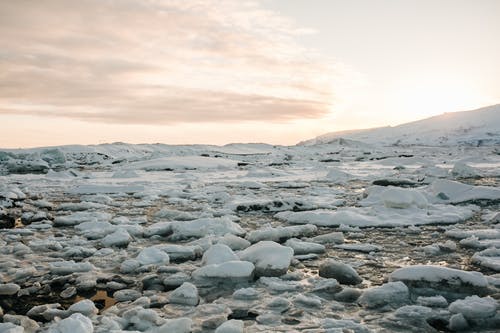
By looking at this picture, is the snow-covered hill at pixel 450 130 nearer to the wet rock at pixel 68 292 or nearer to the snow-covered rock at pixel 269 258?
the snow-covered rock at pixel 269 258

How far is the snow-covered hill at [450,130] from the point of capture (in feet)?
269

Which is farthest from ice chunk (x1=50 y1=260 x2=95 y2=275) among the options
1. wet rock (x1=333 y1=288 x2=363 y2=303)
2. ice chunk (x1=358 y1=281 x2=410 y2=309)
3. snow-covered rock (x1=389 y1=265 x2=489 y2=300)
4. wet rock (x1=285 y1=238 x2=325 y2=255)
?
snow-covered rock (x1=389 y1=265 x2=489 y2=300)

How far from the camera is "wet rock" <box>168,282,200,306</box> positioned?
3.02 metres

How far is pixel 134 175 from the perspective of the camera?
1494 centimetres

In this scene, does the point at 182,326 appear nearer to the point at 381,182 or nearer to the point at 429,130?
the point at 381,182

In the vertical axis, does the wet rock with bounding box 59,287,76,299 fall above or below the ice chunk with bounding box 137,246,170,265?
below

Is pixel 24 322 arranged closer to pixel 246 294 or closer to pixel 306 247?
pixel 246 294

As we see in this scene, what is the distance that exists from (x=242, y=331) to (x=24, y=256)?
9.29 ft

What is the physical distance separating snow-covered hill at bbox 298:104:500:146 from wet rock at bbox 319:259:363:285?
7616 centimetres

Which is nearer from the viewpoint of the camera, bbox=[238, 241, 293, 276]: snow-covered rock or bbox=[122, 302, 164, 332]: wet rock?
bbox=[122, 302, 164, 332]: wet rock

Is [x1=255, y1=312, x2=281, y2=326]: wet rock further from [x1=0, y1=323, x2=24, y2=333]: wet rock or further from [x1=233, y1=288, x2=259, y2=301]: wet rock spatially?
[x1=0, y1=323, x2=24, y2=333]: wet rock

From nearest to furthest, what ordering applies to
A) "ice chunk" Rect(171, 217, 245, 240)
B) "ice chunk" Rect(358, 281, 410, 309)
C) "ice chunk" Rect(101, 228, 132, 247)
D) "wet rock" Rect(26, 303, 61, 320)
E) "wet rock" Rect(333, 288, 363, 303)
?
"wet rock" Rect(26, 303, 61, 320) → "ice chunk" Rect(358, 281, 410, 309) → "wet rock" Rect(333, 288, 363, 303) → "ice chunk" Rect(101, 228, 132, 247) → "ice chunk" Rect(171, 217, 245, 240)

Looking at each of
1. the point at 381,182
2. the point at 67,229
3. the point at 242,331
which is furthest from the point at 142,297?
the point at 381,182

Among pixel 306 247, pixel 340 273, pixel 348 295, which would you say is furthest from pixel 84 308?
pixel 306 247
